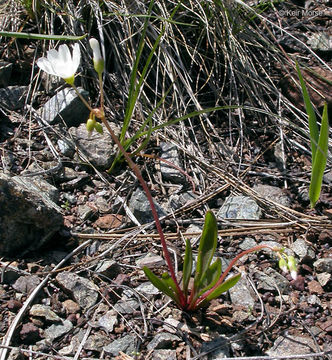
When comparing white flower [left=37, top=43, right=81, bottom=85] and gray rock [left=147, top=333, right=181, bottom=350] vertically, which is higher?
white flower [left=37, top=43, right=81, bottom=85]

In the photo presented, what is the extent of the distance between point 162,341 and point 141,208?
0.71m


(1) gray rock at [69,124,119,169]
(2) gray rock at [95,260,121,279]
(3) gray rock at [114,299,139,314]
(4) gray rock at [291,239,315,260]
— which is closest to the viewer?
(3) gray rock at [114,299,139,314]

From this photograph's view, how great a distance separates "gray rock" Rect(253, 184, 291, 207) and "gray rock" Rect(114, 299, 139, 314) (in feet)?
2.96

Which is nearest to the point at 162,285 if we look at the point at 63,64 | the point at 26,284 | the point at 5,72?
the point at 26,284

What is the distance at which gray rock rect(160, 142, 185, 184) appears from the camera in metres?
2.41

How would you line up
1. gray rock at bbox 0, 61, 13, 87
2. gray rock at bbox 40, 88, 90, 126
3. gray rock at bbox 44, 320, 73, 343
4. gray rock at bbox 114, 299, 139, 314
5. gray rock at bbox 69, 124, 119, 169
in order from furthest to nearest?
gray rock at bbox 0, 61, 13, 87 → gray rock at bbox 40, 88, 90, 126 → gray rock at bbox 69, 124, 119, 169 → gray rock at bbox 114, 299, 139, 314 → gray rock at bbox 44, 320, 73, 343

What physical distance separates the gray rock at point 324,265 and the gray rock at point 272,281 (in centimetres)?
16

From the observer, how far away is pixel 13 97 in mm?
2703

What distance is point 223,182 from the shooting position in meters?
2.40

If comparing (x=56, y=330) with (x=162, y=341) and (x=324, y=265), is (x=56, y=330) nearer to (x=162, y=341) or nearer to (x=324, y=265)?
(x=162, y=341)

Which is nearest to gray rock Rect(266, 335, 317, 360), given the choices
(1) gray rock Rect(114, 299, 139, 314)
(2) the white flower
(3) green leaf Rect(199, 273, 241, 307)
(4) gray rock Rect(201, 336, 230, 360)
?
(4) gray rock Rect(201, 336, 230, 360)

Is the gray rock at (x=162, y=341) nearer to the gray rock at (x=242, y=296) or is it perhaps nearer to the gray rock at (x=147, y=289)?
the gray rock at (x=147, y=289)

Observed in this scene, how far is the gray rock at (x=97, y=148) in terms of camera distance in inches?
95.5

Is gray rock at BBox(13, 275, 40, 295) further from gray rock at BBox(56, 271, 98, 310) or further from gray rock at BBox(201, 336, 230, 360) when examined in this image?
gray rock at BBox(201, 336, 230, 360)
